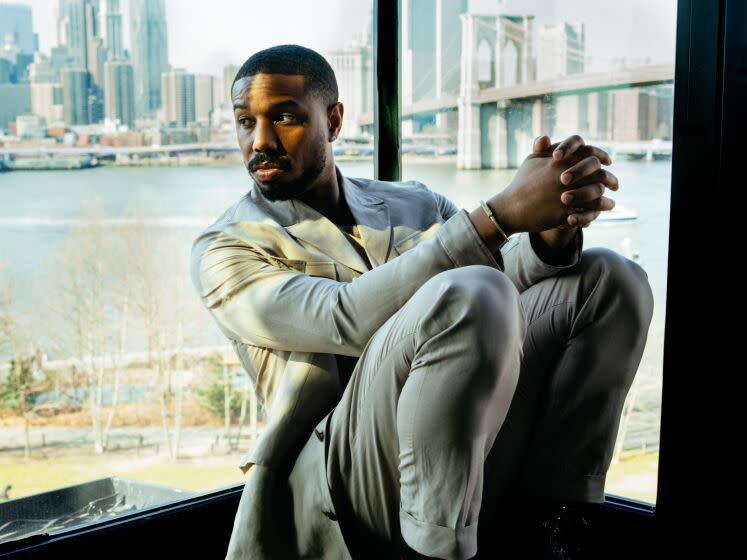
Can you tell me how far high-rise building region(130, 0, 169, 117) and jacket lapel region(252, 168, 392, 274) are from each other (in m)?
1.11

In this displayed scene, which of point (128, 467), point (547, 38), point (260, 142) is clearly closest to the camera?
point (260, 142)

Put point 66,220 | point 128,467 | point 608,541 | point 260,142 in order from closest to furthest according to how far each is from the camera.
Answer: point 260,142
point 608,541
point 66,220
point 128,467

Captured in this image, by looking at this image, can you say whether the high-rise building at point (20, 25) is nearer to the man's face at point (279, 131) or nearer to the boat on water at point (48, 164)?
the boat on water at point (48, 164)

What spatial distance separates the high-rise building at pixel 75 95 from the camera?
94.0 inches

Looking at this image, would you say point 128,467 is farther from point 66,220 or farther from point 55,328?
point 66,220

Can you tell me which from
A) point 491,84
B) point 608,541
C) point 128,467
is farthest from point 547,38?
point 128,467

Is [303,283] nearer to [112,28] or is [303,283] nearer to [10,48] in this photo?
[10,48]

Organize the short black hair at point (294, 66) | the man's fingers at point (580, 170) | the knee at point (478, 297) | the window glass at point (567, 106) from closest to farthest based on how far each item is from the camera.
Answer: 1. the knee at point (478, 297)
2. the man's fingers at point (580, 170)
3. the short black hair at point (294, 66)
4. the window glass at point (567, 106)

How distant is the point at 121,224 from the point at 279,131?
1.33m

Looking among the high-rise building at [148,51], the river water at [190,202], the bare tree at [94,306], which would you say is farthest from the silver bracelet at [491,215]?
the bare tree at [94,306]

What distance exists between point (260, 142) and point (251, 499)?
66 centimetres

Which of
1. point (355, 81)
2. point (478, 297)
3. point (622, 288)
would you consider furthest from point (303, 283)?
point (355, 81)

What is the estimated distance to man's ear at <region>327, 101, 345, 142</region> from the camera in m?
1.67

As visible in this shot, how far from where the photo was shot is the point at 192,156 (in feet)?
8.35
